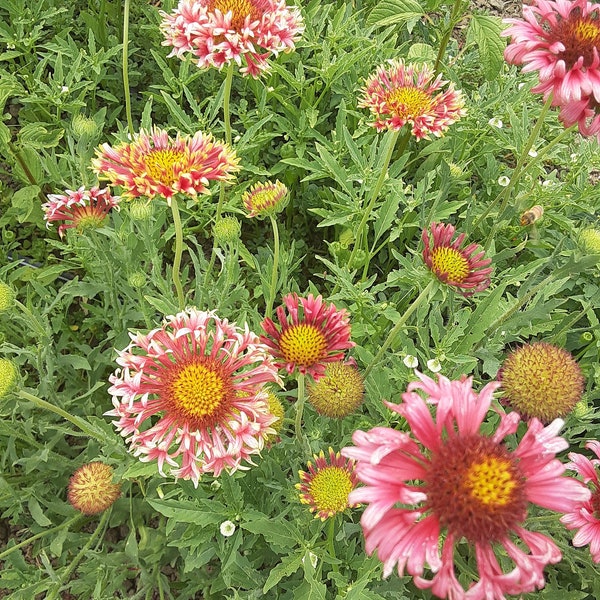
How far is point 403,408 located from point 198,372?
614mm

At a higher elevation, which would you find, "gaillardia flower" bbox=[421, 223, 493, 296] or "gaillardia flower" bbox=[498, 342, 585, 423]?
"gaillardia flower" bbox=[421, 223, 493, 296]

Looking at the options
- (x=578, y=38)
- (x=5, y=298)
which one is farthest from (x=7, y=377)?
(x=578, y=38)

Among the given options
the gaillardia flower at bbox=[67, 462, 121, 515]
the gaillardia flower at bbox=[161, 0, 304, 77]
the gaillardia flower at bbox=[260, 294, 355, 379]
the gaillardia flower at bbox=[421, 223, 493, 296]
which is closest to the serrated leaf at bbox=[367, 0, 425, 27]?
the gaillardia flower at bbox=[161, 0, 304, 77]

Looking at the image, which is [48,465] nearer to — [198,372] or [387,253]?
[198,372]

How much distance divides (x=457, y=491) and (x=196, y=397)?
71 centimetres

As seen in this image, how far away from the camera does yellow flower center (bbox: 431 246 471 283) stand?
1.67m

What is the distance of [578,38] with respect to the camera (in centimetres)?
170

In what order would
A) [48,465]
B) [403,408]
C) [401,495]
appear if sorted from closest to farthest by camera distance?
[401,495]
[403,408]
[48,465]

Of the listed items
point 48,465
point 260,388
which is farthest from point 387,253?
point 48,465

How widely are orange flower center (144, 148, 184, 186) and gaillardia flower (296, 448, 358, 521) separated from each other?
0.91m

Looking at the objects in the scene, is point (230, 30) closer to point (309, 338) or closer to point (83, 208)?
point (83, 208)

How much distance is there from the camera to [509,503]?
1.10 meters

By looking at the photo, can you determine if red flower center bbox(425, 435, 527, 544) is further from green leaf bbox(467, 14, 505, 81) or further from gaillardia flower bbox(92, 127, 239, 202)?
green leaf bbox(467, 14, 505, 81)

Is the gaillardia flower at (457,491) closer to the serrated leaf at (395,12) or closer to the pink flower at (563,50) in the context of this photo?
the pink flower at (563,50)
